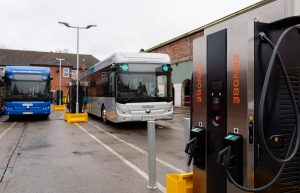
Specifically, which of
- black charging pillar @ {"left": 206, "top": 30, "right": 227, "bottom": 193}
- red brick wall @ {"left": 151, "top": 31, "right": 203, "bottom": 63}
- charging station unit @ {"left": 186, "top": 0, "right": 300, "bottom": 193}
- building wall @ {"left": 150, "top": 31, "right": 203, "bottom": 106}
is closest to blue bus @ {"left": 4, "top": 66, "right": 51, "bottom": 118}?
red brick wall @ {"left": 151, "top": 31, "right": 203, "bottom": 63}

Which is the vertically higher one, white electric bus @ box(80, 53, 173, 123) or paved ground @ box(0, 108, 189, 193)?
white electric bus @ box(80, 53, 173, 123)

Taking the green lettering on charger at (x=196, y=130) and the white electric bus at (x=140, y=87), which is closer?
the green lettering on charger at (x=196, y=130)

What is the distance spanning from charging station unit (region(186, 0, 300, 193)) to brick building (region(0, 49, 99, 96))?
67510 mm

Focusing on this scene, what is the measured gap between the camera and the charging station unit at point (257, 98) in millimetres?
2758

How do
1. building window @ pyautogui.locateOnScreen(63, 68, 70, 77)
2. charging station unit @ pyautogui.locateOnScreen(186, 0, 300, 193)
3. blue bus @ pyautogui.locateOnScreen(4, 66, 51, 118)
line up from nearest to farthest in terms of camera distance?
charging station unit @ pyautogui.locateOnScreen(186, 0, 300, 193) → blue bus @ pyautogui.locateOnScreen(4, 66, 51, 118) → building window @ pyautogui.locateOnScreen(63, 68, 70, 77)

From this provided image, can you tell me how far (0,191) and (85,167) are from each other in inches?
77.8

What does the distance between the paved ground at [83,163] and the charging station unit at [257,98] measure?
2623mm

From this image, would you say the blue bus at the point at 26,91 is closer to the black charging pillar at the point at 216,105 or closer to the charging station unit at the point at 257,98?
the black charging pillar at the point at 216,105

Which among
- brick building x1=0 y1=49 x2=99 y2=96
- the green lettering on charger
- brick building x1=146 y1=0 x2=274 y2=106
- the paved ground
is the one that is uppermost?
brick building x1=0 y1=49 x2=99 y2=96

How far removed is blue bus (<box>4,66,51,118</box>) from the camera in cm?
1811

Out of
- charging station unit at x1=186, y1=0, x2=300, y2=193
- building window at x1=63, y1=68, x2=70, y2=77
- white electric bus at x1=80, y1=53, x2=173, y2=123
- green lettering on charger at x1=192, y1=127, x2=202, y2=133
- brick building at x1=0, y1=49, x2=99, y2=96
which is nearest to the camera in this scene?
charging station unit at x1=186, y1=0, x2=300, y2=193

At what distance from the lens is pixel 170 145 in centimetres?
974

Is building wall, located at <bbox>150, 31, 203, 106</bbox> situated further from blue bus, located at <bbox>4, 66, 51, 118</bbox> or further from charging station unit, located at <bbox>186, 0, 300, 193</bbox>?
charging station unit, located at <bbox>186, 0, 300, 193</bbox>

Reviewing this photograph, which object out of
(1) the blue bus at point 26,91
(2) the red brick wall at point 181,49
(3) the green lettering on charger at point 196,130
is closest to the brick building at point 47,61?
(2) the red brick wall at point 181,49
